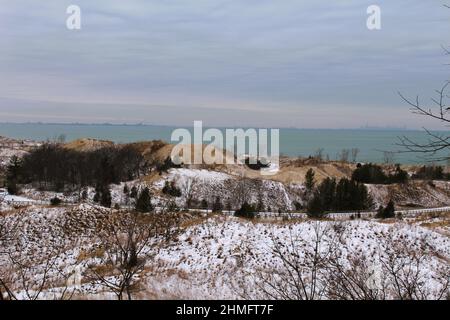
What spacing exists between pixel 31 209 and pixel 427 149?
31213 millimetres

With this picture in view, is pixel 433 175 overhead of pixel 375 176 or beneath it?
beneath

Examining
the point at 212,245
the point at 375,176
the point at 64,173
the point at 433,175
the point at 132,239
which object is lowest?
the point at 433,175

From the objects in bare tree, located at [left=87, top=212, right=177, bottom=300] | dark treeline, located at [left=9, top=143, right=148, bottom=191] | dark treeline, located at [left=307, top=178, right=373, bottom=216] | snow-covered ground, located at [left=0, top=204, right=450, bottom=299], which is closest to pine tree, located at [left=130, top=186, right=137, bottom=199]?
dark treeline, located at [left=9, top=143, right=148, bottom=191]

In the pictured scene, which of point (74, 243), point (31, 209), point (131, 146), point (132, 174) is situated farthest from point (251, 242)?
point (131, 146)

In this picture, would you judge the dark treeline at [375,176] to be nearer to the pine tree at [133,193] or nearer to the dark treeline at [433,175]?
the dark treeline at [433,175]

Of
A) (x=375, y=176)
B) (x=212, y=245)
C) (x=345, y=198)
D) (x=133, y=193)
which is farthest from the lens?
(x=375, y=176)

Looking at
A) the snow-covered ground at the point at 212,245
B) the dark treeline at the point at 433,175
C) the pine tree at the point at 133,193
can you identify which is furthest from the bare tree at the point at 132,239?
the dark treeline at the point at 433,175

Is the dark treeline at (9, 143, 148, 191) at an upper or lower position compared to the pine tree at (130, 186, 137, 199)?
upper

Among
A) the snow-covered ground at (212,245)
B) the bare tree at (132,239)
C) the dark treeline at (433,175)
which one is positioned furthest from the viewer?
the dark treeline at (433,175)

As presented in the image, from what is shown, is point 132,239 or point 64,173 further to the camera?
point 64,173

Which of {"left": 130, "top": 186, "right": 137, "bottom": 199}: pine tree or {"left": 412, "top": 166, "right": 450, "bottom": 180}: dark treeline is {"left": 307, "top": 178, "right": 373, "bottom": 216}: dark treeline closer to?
{"left": 130, "top": 186, "right": 137, "bottom": 199}: pine tree

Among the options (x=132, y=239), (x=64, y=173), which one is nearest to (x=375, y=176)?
(x=64, y=173)

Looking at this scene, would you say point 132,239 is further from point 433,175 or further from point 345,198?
point 433,175

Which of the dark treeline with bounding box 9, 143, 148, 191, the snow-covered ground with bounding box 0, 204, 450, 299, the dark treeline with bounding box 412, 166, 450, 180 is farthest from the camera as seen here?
the dark treeline with bounding box 412, 166, 450, 180
